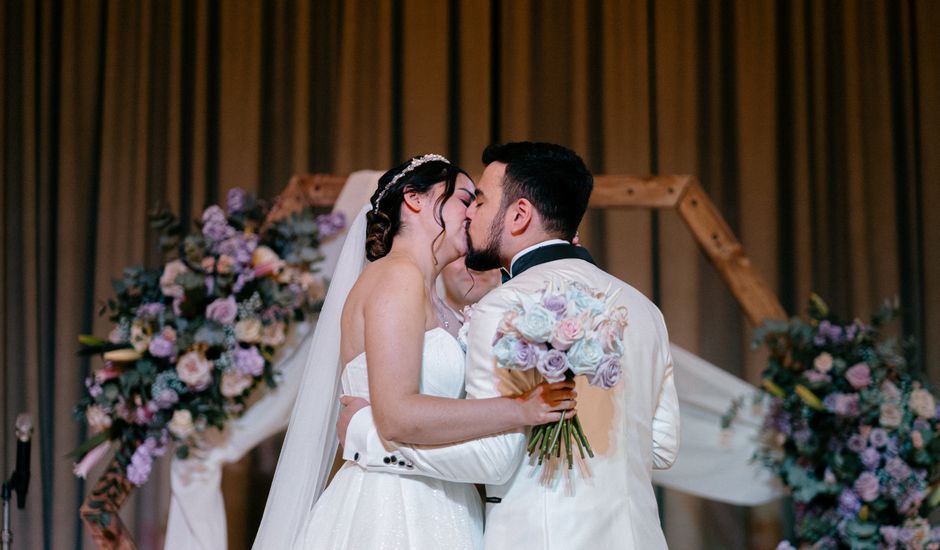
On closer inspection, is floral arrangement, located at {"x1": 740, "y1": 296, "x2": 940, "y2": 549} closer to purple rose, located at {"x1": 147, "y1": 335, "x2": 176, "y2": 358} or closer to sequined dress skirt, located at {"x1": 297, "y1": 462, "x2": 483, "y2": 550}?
sequined dress skirt, located at {"x1": 297, "y1": 462, "x2": 483, "y2": 550}

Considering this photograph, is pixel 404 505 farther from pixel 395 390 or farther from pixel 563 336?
pixel 563 336

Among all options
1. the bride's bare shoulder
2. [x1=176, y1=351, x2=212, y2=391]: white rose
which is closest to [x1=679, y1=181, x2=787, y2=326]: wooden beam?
the bride's bare shoulder

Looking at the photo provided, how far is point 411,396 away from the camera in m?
2.56

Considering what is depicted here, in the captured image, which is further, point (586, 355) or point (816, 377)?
point (816, 377)

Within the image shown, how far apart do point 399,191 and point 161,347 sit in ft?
4.73

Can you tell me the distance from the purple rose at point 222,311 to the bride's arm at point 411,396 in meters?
1.41

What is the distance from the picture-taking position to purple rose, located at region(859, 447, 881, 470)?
404 cm

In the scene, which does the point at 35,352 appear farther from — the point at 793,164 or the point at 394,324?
the point at 793,164

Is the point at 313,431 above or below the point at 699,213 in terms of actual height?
below

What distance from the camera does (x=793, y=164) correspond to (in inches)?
243

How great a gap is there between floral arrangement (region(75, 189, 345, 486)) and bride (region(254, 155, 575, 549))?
3.07 ft

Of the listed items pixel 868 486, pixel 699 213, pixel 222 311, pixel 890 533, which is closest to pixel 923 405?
pixel 868 486

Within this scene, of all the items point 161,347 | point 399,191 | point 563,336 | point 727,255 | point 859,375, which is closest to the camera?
point 563,336

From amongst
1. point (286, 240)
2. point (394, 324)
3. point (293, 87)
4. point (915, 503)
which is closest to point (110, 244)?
point (293, 87)
